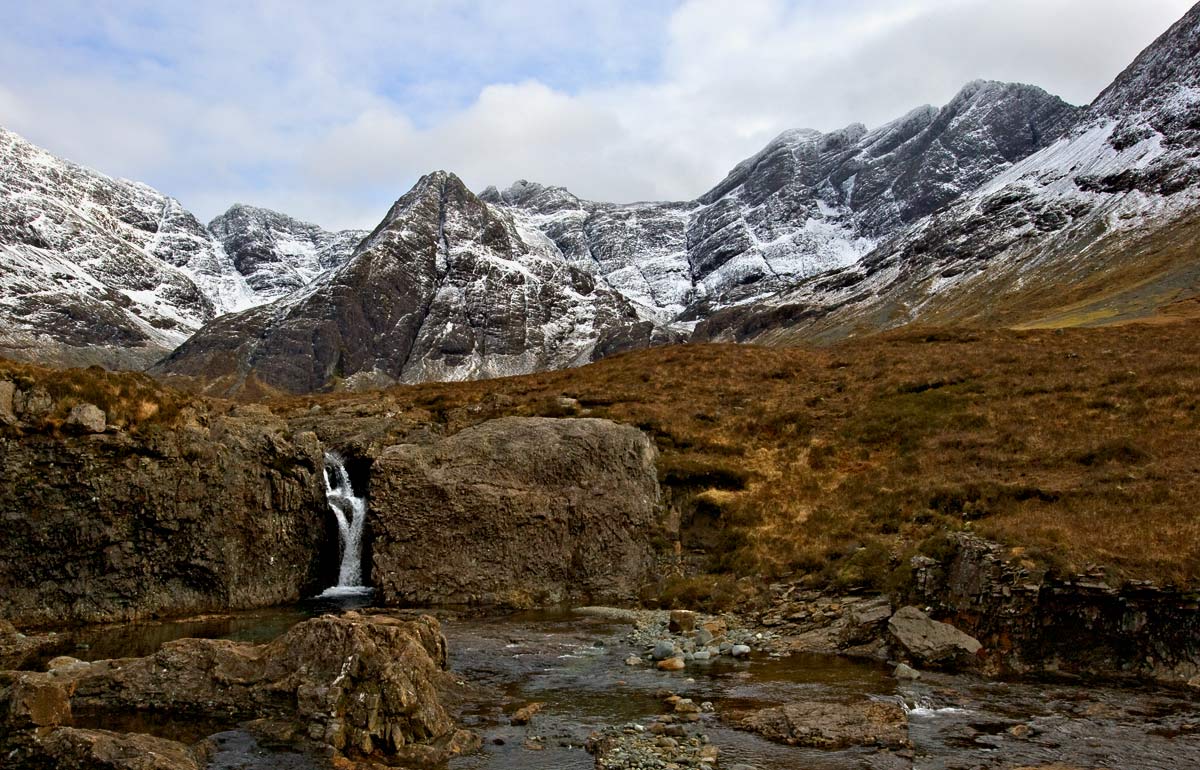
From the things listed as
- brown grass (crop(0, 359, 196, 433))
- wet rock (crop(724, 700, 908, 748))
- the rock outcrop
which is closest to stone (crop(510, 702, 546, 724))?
wet rock (crop(724, 700, 908, 748))

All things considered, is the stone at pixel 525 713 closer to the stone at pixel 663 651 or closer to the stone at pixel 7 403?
the stone at pixel 663 651

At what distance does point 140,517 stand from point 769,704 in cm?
2554

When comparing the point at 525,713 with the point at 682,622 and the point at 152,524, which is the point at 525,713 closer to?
the point at 682,622

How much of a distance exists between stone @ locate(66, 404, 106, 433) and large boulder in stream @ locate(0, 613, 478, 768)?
14.2 meters

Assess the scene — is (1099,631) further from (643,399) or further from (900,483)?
(643,399)

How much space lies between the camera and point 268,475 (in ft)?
119

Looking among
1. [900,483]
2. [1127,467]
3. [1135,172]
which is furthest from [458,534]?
[1135,172]

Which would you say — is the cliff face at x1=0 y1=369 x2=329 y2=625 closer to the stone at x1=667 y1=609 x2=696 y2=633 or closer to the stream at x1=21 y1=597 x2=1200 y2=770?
the stream at x1=21 y1=597 x2=1200 y2=770

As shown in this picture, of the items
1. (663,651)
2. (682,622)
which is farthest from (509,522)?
(663,651)

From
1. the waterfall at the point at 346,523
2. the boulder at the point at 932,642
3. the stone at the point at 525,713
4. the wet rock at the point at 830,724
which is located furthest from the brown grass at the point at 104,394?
the boulder at the point at 932,642

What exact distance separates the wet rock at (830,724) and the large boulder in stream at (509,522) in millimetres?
17098

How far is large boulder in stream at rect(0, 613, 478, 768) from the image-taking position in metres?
15.8

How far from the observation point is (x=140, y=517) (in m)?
32.1

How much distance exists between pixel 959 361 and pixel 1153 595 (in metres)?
30.4
